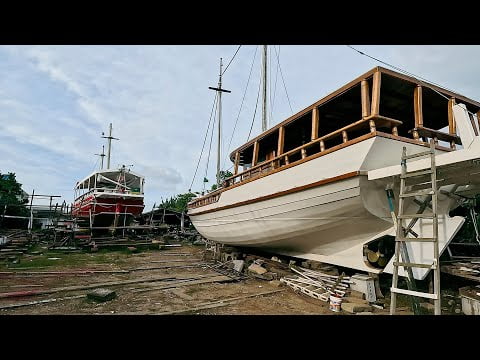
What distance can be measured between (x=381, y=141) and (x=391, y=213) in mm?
1182

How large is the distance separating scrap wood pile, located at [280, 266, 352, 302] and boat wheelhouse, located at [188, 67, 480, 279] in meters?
0.33

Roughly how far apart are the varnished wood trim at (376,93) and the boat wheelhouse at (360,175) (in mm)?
14

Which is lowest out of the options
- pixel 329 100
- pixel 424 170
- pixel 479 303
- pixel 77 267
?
pixel 77 267

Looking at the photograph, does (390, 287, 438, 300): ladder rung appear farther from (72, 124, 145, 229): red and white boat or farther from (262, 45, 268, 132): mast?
(72, 124, 145, 229): red and white boat

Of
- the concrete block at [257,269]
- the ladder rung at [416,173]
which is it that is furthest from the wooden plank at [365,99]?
the concrete block at [257,269]

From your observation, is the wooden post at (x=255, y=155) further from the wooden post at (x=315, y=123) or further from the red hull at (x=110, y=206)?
the red hull at (x=110, y=206)

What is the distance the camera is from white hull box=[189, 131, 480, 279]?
4594 millimetres

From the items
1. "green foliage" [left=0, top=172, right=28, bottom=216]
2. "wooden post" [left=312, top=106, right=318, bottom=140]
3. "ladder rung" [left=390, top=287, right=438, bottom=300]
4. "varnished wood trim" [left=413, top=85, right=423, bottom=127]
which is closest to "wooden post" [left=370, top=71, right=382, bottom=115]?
"varnished wood trim" [left=413, top=85, right=423, bottom=127]

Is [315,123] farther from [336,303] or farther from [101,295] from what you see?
[101,295]

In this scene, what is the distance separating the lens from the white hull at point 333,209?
15.1 ft

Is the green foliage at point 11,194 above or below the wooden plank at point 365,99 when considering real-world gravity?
below
